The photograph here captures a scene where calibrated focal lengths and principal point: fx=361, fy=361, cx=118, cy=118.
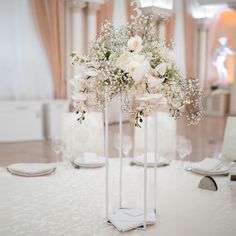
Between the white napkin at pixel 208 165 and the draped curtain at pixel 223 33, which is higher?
the draped curtain at pixel 223 33

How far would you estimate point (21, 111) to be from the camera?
638 cm

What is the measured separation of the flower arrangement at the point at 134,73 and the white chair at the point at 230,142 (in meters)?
1.23

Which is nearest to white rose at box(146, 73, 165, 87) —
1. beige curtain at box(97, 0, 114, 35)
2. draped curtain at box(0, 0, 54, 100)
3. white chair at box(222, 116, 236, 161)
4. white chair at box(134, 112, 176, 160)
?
white chair at box(222, 116, 236, 161)

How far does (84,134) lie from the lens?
284 cm

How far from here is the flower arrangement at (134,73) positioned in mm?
1344

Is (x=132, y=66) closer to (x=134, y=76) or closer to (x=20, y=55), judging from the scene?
(x=134, y=76)

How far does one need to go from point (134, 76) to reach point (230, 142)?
1.61 metres

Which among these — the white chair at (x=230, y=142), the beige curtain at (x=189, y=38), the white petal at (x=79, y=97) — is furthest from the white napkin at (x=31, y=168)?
the beige curtain at (x=189, y=38)

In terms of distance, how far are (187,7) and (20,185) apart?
9.58 m

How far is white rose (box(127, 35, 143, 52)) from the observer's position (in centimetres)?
136

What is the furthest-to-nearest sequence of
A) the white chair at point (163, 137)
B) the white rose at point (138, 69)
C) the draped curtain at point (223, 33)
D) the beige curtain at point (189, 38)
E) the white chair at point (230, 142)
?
1. the draped curtain at point (223, 33)
2. the beige curtain at point (189, 38)
3. the white chair at point (163, 137)
4. the white chair at point (230, 142)
5. the white rose at point (138, 69)

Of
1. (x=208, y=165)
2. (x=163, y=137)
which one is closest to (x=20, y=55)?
(x=163, y=137)

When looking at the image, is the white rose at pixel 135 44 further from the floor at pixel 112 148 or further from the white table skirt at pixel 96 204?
the floor at pixel 112 148

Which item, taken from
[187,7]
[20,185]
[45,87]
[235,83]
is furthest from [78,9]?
[20,185]
